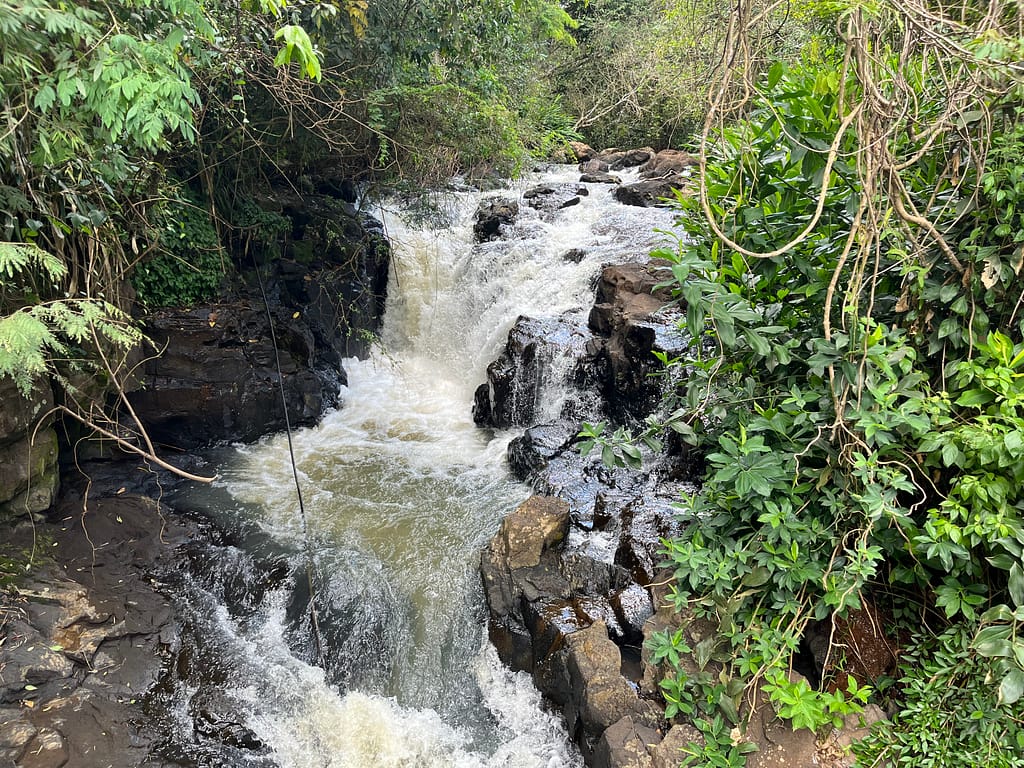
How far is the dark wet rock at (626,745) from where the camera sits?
2992 millimetres

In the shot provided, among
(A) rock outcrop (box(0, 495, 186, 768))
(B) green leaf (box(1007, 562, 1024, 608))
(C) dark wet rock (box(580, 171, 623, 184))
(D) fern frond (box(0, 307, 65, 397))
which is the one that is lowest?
(A) rock outcrop (box(0, 495, 186, 768))

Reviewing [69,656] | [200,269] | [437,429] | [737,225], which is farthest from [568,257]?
[69,656]

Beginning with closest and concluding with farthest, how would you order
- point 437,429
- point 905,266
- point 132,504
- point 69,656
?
point 905,266
point 69,656
point 132,504
point 437,429

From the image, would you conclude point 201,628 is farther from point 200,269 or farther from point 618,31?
point 618,31

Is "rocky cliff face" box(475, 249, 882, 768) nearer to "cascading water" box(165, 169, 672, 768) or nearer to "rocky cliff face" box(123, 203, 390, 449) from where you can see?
"cascading water" box(165, 169, 672, 768)

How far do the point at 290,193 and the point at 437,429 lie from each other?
12.8ft

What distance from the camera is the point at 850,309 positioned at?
2.44 metres

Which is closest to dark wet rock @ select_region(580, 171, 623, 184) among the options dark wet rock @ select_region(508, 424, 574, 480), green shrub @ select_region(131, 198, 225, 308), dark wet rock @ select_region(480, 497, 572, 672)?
dark wet rock @ select_region(508, 424, 574, 480)

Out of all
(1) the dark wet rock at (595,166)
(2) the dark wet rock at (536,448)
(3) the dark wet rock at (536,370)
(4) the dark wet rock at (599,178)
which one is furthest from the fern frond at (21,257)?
(1) the dark wet rock at (595,166)

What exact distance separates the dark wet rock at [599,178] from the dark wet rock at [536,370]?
5663 millimetres

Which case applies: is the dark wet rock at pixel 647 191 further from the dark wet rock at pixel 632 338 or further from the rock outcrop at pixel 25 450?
the rock outcrop at pixel 25 450

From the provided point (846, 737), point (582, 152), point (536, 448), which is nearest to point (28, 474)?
point (536, 448)

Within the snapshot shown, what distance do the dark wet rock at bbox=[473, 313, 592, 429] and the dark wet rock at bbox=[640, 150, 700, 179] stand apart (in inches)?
214

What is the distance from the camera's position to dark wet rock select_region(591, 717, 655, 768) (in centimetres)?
299
